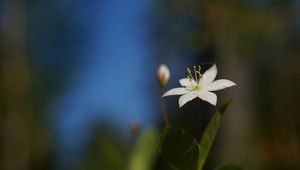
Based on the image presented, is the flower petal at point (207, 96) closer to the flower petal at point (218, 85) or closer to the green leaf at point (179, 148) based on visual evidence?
the flower petal at point (218, 85)

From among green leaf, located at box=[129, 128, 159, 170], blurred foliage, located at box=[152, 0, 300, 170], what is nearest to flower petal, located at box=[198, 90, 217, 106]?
green leaf, located at box=[129, 128, 159, 170]

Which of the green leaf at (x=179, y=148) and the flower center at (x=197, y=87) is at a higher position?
the flower center at (x=197, y=87)

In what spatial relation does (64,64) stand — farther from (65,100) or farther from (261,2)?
(261,2)

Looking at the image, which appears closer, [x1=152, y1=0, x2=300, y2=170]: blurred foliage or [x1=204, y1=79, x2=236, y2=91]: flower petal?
[x1=204, y1=79, x2=236, y2=91]: flower petal

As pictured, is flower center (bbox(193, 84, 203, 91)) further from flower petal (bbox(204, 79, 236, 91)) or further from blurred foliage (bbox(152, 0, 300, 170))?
blurred foliage (bbox(152, 0, 300, 170))

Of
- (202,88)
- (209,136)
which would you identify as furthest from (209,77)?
(209,136)

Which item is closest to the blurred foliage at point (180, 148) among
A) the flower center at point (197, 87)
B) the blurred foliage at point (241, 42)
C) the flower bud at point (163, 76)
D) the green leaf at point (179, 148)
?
the green leaf at point (179, 148)
